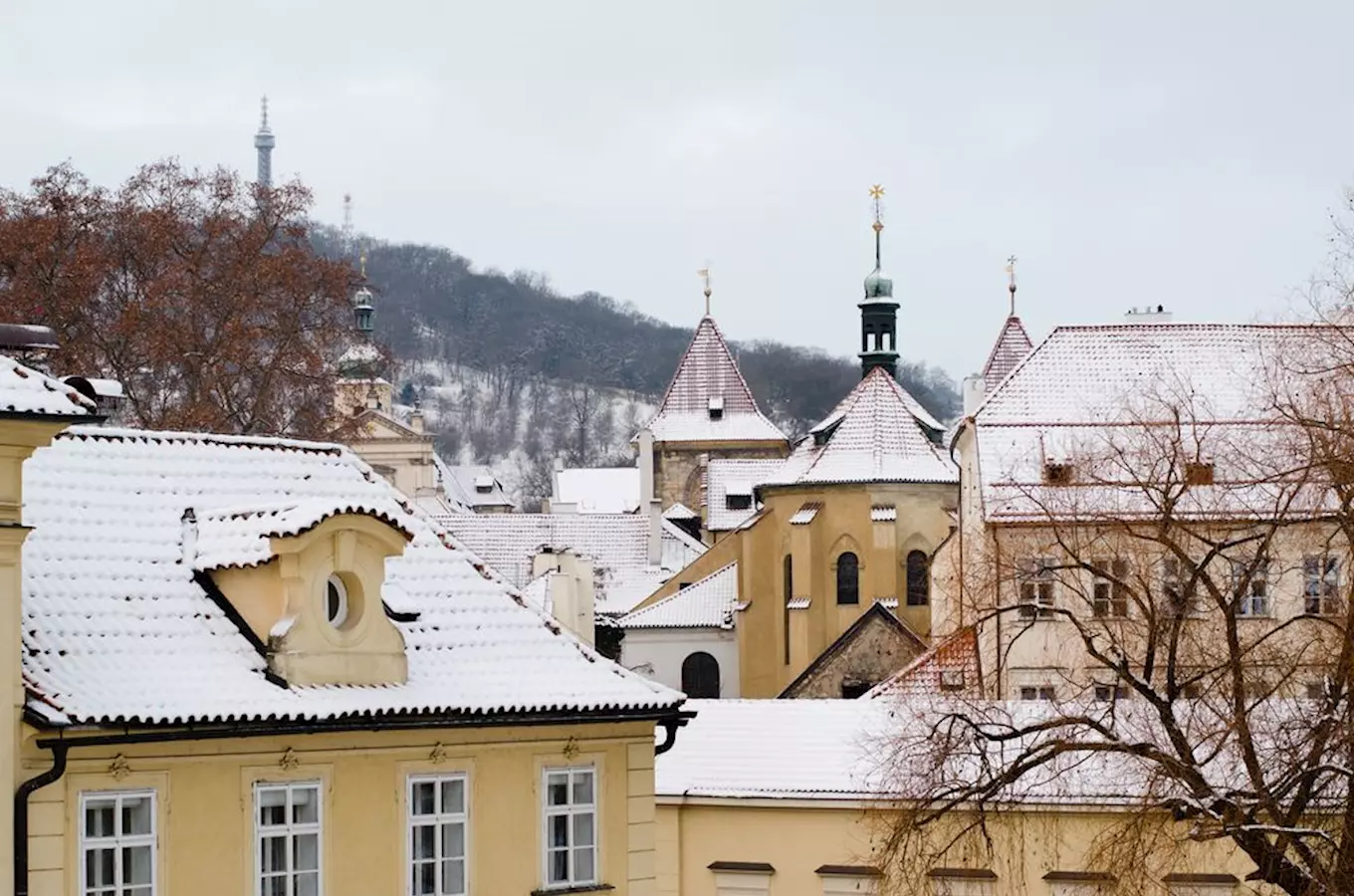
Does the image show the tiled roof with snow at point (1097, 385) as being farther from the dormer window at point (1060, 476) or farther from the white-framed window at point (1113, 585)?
the white-framed window at point (1113, 585)

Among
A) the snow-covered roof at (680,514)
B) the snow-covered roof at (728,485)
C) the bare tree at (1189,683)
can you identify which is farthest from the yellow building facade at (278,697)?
the snow-covered roof at (680,514)

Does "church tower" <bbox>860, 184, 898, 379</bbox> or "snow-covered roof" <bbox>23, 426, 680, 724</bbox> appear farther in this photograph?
"church tower" <bbox>860, 184, 898, 379</bbox>

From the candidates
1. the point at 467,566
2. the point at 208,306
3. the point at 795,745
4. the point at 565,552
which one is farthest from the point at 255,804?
the point at 208,306

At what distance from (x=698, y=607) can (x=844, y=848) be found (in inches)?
1735

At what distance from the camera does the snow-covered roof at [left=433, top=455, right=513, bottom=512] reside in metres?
139

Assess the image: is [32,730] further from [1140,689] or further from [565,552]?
[565,552]

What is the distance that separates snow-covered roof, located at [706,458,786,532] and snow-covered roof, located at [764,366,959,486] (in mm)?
17051

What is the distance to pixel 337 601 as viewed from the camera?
2234 cm

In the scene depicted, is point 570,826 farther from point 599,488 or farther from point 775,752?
point 599,488

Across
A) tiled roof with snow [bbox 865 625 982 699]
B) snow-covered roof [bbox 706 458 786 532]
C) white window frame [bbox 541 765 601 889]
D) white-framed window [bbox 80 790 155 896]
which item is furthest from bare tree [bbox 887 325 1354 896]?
snow-covered roof [bbox 706 458 786 532]

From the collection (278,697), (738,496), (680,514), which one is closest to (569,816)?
(278,697)

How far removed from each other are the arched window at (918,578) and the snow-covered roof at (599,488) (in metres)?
61.1

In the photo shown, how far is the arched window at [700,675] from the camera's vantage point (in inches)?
2995

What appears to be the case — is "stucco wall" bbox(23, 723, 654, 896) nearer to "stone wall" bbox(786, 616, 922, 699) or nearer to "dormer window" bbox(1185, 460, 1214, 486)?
"dormer window" bbox(1185, 460, 1214, 486)
